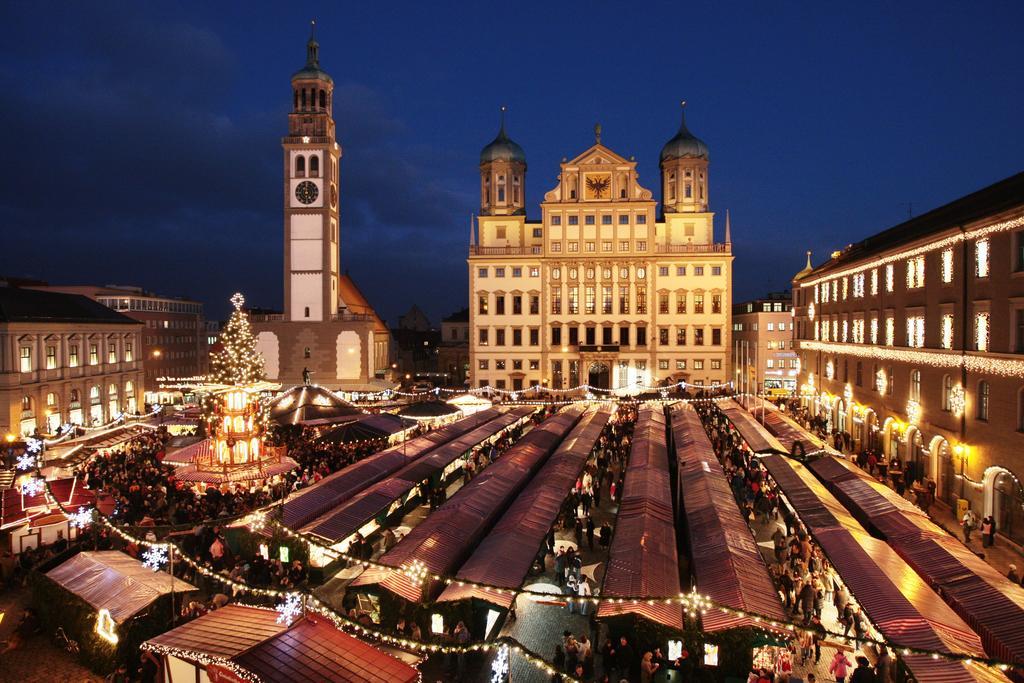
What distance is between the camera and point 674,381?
58.7 m

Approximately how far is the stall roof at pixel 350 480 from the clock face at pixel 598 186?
3353cm

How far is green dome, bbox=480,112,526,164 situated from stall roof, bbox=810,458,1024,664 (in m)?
49.7

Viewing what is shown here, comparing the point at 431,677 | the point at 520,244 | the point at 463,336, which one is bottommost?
the point at 431,677

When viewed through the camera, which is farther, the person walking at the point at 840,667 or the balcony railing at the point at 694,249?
the balcony railing at the point at 694,249

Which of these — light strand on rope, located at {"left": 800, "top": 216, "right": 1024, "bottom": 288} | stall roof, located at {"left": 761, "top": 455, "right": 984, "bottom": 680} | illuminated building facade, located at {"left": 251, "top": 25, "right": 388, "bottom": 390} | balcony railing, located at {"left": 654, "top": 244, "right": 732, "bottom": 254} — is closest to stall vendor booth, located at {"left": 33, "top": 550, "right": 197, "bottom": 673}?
stall roof, located at {"left": 761, "top": 455, "right": 984, "bottom": 680}

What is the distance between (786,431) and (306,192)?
42.2 m

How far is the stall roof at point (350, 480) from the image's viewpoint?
19.2 meters

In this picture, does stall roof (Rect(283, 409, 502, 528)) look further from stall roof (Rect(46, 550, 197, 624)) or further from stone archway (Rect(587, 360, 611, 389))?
stone archway (Rect(587, 360, 611, 389))

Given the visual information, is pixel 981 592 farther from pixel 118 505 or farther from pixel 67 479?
pixel 67 479

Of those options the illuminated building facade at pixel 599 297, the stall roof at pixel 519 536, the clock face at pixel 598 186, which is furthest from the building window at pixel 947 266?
the clock face at pixel 598 186

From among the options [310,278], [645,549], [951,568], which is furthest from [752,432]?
[310,278]

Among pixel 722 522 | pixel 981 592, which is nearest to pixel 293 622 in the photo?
pixel 722 522

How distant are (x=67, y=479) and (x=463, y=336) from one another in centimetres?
6715

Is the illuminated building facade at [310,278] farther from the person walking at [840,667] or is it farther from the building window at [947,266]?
the person walking at [840,667]
